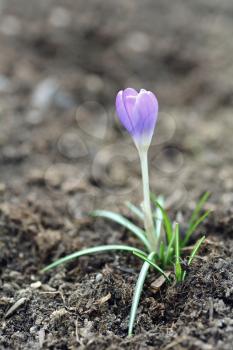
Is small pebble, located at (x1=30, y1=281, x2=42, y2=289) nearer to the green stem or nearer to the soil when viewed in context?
the soil

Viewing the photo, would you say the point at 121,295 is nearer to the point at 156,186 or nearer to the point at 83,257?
the point at 83,257

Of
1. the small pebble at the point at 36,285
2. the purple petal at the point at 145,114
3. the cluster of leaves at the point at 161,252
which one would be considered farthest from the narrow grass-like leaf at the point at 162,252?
the small pebble at the point at 36,285

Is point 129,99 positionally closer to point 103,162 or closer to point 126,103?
point 126,103

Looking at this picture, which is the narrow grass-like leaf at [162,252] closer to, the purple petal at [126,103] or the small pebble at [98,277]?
the small pebble at [98,277]

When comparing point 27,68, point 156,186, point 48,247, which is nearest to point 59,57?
point 27,68

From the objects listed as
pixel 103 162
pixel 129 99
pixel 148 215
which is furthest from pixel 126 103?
pixel 103 162
